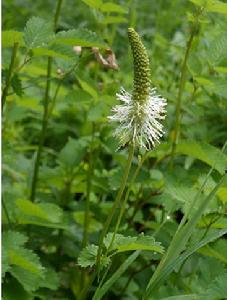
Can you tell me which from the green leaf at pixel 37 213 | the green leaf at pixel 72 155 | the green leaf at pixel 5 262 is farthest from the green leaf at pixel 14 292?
the green leaf at pixel 72 155

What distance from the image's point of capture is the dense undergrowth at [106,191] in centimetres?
139

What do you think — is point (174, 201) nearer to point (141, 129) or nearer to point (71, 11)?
point (141, 129)

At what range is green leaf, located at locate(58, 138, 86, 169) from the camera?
2.13m

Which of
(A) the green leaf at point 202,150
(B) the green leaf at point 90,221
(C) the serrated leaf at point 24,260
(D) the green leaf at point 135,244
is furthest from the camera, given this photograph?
(B) the green leaf at point 90,221

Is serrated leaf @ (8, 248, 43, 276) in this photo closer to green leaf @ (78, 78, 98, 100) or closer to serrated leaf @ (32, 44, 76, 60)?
serrated leaf @ (32, 44, 76, 60)

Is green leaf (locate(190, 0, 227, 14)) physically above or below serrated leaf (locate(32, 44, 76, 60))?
above

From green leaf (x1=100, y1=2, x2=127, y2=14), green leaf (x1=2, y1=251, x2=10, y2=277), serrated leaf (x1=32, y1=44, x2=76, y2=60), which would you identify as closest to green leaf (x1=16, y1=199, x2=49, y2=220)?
green leaf (x1=2, y1=251, x2=10, y2=277)

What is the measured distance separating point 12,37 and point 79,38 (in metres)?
0.15

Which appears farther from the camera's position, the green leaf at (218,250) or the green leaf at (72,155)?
the green leaf at (72,155)

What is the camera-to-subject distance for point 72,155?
7.04ft

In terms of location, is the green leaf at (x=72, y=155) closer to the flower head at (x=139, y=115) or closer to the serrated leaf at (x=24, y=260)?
the serrated leaf at (x=24, y=260)

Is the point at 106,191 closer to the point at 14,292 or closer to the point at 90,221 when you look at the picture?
the point at 90,221

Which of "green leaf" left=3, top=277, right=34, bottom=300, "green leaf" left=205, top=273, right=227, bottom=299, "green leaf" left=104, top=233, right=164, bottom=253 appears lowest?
"green leaf" left=3, top=277, right=34, bottom=300

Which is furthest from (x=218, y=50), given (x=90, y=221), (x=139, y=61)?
(x=90, y=221)
